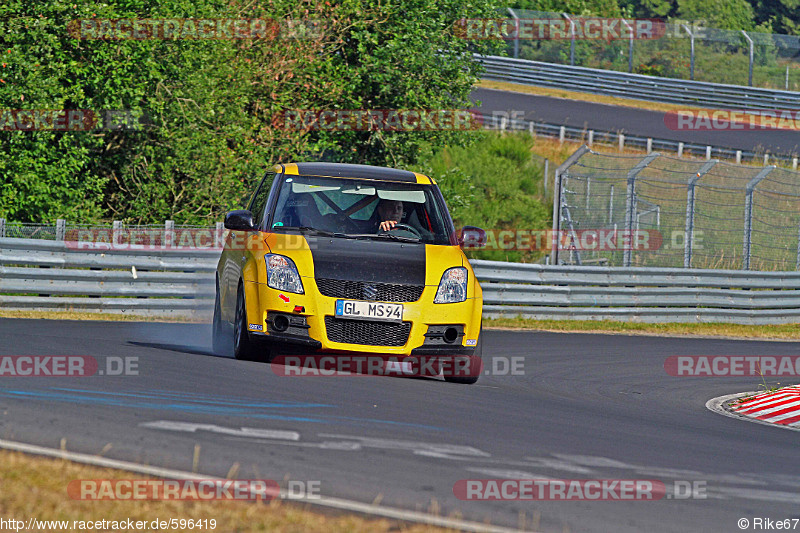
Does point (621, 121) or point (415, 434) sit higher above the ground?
point (621, 121)

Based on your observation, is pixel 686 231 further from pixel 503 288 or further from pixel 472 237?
pixel 472 237

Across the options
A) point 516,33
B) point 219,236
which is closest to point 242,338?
point 219,236

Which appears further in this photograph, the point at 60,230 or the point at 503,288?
the point at 503,288

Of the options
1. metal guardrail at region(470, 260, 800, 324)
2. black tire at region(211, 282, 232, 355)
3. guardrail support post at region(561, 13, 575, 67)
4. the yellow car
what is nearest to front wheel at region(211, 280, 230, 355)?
black tire at region(211, 282, 232, 355)

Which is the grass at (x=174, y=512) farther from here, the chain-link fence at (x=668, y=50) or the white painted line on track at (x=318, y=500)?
the chain-link fence at (x=668, y=50)

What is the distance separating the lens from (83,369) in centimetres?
923

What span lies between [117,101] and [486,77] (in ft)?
89.6

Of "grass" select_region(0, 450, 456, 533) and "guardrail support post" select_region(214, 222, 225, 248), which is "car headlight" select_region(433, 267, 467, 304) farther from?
"guardrail support post" select_region(214, 222, 225, 248)

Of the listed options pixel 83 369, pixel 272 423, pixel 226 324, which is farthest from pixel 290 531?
pixel 226 324

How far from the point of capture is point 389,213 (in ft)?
35.2

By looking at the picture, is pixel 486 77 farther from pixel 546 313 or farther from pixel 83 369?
pixel 83 369

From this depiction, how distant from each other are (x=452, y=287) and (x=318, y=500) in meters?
4.83

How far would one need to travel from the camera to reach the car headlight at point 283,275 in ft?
31.6

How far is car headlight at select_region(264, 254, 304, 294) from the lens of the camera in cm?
964
